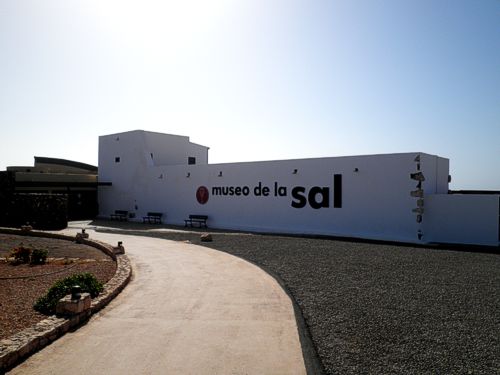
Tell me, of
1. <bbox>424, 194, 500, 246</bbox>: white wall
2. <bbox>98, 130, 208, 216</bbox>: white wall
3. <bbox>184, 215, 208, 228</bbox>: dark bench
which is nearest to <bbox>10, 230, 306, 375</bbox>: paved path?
<bbox>424, 194, 500, 246</bbox>: white wall

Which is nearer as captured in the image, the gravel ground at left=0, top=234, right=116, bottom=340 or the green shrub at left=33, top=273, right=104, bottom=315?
the gravel ground at left=0, top=234, right=116, bottom=340

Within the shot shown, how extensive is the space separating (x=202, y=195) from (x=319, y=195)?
7.35 m

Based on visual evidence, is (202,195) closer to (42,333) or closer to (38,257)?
(38,257)

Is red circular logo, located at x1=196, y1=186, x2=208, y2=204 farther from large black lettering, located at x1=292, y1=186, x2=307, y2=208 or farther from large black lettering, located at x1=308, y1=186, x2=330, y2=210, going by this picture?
large black lettering, located at x1=308, y1=186, x2=330, y2=210

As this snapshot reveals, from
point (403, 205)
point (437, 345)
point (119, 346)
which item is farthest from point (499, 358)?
point (403, 205)

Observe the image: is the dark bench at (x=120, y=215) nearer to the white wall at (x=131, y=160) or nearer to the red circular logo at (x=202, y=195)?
the white wall at (x=131, y=160)

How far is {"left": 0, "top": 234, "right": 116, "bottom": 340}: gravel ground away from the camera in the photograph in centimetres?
610

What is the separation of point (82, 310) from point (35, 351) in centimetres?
113

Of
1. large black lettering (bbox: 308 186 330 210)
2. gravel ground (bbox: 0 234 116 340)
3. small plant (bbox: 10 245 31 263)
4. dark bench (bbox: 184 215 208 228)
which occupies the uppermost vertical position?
large black lettering (bbox: 308 186 330 210)

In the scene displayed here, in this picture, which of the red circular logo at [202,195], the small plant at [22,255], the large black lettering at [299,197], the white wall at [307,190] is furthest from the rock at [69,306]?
the red circular logo at [202,195]

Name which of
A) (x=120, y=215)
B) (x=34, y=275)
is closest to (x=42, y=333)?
(x=34, y=275)

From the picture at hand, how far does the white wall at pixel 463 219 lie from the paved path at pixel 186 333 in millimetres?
9367

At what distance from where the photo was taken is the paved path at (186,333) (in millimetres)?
4670

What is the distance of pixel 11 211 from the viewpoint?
67.1 ft
